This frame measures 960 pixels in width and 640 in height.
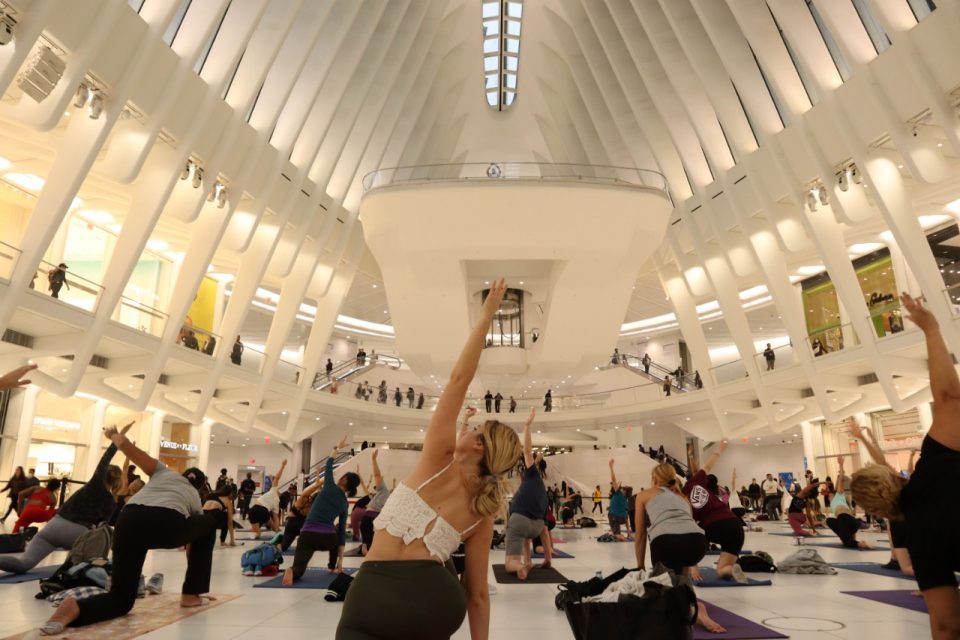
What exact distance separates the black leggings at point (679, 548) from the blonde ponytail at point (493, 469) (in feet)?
11.7

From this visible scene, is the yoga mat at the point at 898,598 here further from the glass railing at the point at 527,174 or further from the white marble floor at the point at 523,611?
the glass railing at the point at 527,174

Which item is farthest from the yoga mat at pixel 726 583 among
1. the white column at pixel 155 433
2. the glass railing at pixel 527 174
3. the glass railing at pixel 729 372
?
the white column at pixel 155 433

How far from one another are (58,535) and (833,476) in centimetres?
2544

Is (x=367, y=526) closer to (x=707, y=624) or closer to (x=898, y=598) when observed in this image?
(x=707, y=624)

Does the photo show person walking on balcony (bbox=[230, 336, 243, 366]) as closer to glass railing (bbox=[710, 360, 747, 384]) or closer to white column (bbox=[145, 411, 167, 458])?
white column (bbox=[145, 411, 167, 458])

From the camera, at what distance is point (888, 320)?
56.7 feet

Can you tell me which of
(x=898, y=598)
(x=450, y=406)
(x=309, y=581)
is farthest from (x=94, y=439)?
(x=450, y=406)

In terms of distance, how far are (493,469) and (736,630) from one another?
3533 millimetres

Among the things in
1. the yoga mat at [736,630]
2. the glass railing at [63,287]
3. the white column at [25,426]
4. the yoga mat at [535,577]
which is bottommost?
the yoga mat at [736,630]

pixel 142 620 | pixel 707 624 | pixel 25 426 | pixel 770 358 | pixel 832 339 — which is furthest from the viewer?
pixel 770 358

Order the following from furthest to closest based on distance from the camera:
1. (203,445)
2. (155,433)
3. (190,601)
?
(203,445)
(155,433)
(190,601)

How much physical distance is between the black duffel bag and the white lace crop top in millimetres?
1577

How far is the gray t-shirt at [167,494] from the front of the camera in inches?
190

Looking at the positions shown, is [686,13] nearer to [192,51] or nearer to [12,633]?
[192,51]
